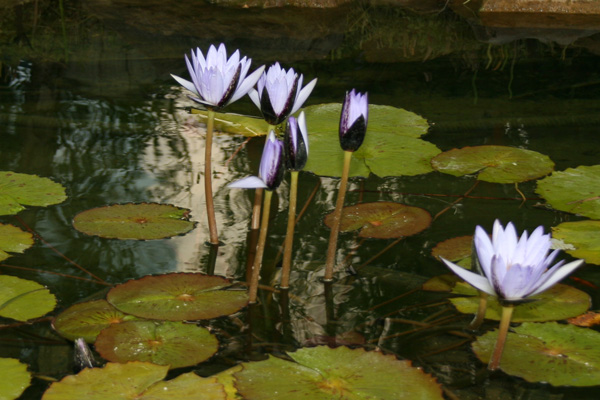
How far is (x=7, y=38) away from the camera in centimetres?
402

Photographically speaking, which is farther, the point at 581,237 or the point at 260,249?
the point at 581,237

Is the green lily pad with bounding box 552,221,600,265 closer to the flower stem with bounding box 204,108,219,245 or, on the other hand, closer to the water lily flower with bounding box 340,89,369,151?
the water lily flower with bounding box 340,89,369,151

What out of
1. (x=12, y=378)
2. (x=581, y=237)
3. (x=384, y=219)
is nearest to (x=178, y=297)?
(x=12, y=378)

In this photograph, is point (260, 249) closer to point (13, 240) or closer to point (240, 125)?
point (13, 240)

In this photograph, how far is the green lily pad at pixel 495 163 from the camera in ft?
7.68

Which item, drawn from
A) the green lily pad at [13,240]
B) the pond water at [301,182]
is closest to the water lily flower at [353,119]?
the pond water at [301,182]

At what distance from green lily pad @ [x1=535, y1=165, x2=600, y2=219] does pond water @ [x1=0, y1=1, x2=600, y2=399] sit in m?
0.05

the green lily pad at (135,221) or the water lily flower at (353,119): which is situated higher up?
the water lily flower at (353,119)

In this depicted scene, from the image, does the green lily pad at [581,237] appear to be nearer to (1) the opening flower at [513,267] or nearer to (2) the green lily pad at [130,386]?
(1) the opening flower at [513,267]

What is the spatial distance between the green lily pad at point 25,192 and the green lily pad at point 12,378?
78 centimetres

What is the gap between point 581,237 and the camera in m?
1.94

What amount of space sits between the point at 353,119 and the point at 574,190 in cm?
96

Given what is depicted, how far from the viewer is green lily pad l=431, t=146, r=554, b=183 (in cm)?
234

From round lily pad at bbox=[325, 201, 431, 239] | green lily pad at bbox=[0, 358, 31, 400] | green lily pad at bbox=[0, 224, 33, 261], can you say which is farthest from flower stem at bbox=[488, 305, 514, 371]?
green lily pad at bbox=[0, 224, 33, 261]
